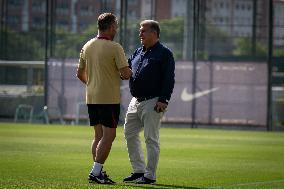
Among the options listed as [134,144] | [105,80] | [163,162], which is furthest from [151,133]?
[163,162]

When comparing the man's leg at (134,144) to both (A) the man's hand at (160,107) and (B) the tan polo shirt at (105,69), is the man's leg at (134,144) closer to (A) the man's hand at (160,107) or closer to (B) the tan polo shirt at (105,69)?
(A) the man's hand at (160,107)

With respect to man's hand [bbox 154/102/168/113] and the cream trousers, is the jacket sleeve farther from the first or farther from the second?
the cream trousers

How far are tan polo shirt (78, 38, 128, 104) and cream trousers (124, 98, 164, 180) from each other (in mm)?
468

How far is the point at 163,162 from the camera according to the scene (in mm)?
15617

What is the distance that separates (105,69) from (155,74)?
25.8 inches

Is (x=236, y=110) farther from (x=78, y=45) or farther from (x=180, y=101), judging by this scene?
(x=78, y=45)

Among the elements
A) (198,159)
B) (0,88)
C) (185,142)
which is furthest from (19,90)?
(198,159)

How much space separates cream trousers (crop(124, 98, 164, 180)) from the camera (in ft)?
38.9

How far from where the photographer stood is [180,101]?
105 ft

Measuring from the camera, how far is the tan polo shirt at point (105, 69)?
1155 cm

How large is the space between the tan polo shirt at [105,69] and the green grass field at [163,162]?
958 millimetres

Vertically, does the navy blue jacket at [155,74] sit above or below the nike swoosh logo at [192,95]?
above

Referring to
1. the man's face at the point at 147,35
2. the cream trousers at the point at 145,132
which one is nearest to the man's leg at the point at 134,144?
the cream trousers at the point at 145,132

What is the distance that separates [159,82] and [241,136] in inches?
595
